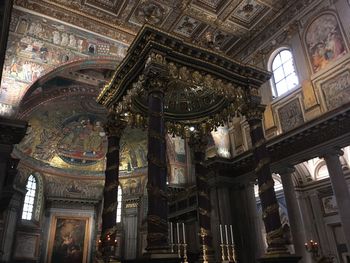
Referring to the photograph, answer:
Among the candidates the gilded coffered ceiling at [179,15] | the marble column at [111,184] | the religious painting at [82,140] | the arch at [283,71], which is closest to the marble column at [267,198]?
the marble column at [111,184]

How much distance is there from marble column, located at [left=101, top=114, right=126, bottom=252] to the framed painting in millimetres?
10445

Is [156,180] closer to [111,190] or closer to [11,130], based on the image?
[111,190]

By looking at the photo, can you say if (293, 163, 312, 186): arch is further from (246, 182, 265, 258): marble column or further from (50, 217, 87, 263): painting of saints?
(50, 217, 87, 263): painting of saints

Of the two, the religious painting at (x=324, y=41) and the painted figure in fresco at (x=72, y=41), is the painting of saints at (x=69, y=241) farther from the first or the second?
the religious painting at (x=324, y=41)

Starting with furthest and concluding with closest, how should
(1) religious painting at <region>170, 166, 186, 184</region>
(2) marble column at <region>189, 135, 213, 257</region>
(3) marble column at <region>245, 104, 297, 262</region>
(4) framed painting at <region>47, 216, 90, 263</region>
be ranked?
(4) framed painting at <region>47, 216, 90, 263</region>, (1) religious painting at <region>170, 166, 186, 184</region>, (2) marble column at <region>189, 135, 213, 257</region>, (3) marble column at <region>245, 104, 297, 262</region>

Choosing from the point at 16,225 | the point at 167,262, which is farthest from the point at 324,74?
the point at 16,225

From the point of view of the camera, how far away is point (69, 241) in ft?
58.1

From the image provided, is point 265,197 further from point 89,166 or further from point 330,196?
point 89,166

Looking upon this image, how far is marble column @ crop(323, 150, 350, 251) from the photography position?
9.38m

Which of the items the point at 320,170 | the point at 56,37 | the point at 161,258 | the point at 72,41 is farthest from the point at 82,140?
the point at 161,258

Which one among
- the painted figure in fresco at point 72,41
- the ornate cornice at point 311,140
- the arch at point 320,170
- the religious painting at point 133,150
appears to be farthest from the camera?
the religious painting at point 133,150

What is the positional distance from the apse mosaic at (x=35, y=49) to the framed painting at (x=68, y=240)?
8.95m

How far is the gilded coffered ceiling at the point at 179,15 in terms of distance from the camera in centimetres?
1269

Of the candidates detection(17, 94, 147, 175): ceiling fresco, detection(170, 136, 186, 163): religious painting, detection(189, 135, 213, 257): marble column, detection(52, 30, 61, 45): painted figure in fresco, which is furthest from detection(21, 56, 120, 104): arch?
detection(170, 136, 186, 163): religious painting
